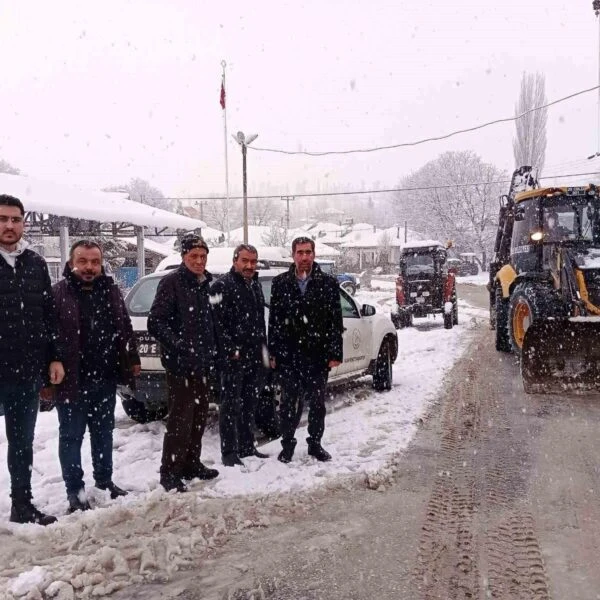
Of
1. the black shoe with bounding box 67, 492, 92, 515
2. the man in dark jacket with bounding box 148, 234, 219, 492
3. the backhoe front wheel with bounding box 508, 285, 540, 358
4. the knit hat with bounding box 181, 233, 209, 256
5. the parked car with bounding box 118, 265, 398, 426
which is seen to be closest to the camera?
the black shoe with bounding box 67, 492, 92, 515

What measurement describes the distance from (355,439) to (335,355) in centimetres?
108

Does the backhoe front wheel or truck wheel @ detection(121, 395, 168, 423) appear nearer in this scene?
truck wheel @ detection(121, 395, 168, 423)

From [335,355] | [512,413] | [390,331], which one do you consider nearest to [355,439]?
[335,355]

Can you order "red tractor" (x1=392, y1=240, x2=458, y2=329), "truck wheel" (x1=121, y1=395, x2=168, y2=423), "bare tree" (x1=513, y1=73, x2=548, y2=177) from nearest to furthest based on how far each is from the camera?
"truck wheel" (x1=121, y1=395, x2=168, y2=423)
"red tractor" (x1=392, y1=240, x2=458, y2=329)
"bare tree" (x1=513, y1=73, x2=548, y2=177)

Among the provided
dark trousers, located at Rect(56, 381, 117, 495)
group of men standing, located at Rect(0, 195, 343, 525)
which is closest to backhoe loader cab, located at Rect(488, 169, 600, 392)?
group of men standing, located at Rect(0, 195, 343, 525)

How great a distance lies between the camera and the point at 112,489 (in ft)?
14.0

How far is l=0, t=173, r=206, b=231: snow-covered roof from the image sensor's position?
48.4ft

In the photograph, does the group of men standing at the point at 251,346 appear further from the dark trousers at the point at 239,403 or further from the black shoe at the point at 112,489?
the black shoe at the point at 112,489

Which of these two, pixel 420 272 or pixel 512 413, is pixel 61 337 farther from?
pixel 420 272

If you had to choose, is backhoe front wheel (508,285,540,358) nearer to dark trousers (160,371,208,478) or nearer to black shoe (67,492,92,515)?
dark trousers (160,371,208,478)

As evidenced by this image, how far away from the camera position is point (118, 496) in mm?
4223

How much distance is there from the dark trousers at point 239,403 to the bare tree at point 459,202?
52.9m

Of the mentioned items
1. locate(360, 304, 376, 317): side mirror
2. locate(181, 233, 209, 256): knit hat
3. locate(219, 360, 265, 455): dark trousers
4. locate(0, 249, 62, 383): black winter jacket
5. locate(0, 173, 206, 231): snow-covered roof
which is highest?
locate(0, 173, 206, 231): snow-covered roof

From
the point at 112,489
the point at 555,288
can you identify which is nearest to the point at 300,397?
the point at 112,489
